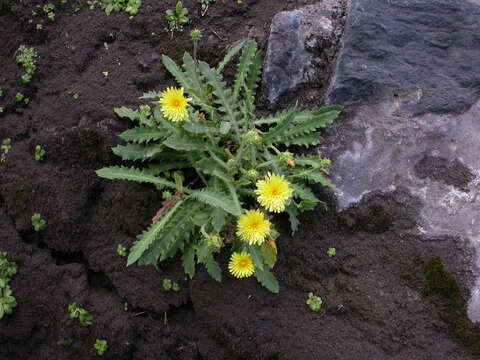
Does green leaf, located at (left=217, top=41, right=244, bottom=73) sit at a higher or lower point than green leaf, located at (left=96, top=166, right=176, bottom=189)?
higher

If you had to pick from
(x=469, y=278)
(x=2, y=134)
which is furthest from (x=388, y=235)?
(x=2, y=134)

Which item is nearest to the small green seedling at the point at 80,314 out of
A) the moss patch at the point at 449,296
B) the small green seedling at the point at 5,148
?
the small green seedling at the point at 5,148

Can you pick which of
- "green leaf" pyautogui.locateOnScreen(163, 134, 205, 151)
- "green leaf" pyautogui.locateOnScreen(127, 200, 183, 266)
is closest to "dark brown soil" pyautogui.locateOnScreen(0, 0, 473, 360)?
"green leaf" pyautogui.locateOnScreen(127, 200, 183, 266)

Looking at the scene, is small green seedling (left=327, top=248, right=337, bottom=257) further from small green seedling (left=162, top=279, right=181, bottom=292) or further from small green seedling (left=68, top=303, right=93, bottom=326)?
small green seedling (left=68, top=303, right=93, bottom=326)

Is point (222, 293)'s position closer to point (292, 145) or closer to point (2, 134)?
point (292, 145)

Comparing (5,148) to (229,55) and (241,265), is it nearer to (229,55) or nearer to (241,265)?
(229,55)

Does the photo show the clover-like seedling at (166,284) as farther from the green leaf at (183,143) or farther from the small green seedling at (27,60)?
the small green seedling at (27,60)
